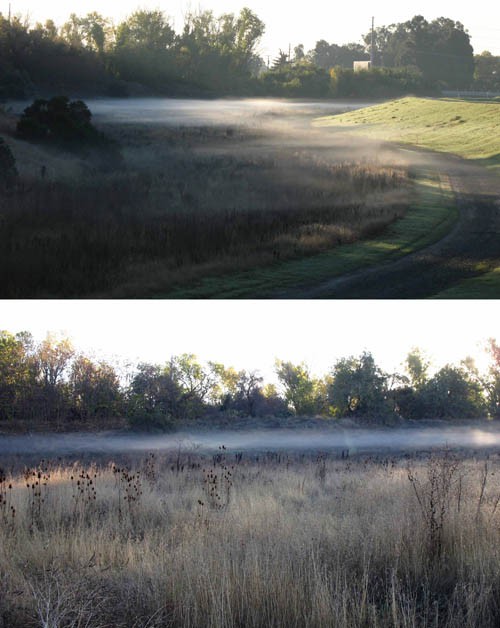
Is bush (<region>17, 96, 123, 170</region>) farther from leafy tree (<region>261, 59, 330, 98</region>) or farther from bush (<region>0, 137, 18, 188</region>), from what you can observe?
leafy tree (<region>261, 59, 330, 98</region>)

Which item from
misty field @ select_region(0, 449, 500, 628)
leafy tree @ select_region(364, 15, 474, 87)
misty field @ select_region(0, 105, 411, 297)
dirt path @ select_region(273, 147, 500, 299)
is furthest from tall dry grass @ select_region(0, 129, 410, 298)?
misty field @ select_region(0, 449, 500, 628)

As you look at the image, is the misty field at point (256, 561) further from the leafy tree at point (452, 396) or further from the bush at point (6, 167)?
the leafy tree at point (452, 396)

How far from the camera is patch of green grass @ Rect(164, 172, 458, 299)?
6578 mm

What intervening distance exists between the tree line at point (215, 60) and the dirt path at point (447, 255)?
89cm

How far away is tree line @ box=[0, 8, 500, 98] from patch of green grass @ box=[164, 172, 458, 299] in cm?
111

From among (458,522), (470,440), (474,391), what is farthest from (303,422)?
(458,522)

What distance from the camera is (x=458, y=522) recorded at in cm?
681

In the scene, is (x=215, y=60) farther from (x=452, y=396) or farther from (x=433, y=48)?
(x=452, y=396)

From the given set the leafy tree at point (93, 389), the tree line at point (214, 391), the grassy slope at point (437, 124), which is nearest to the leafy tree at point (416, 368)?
the tree line at point (214, 391)

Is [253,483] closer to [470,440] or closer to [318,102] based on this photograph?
[318,102]

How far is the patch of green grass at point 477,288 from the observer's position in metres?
6.67

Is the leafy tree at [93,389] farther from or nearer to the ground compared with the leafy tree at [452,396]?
farther from the ground

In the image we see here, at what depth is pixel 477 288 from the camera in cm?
671

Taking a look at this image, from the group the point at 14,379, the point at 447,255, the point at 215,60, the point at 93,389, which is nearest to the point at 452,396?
the point at 93,389
